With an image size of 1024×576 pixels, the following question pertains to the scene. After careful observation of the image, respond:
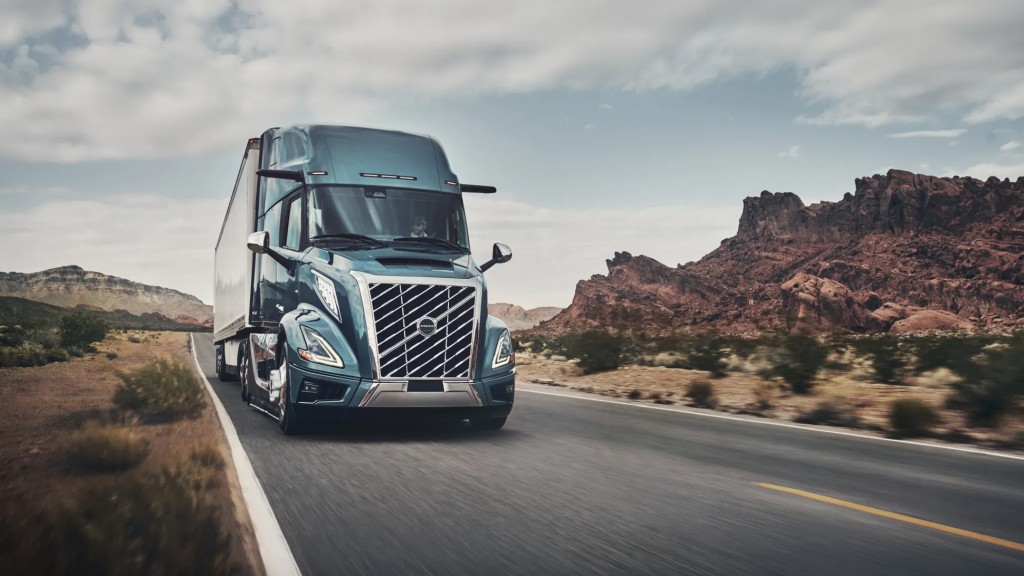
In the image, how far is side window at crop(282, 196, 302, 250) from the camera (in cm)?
1143

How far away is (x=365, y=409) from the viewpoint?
9852 mm

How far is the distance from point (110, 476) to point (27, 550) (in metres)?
3.31

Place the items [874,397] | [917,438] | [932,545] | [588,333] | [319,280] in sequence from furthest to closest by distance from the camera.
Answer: [588,333] → [874,397] → [917,438] → [319,280] → [932,545]

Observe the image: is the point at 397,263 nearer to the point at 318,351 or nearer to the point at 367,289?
the point at 367,289

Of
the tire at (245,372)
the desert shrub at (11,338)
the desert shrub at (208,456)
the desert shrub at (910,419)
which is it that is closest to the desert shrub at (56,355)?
the desert shrub at (11,338)

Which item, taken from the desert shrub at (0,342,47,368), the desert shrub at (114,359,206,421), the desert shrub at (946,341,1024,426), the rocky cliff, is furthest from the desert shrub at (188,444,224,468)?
the rocky cliff

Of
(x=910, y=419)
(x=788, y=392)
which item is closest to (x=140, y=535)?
(x=910, y=419)

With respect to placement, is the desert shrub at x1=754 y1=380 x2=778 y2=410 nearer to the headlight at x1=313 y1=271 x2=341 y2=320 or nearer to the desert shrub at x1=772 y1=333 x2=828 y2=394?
the desert shrub at x1=772 y1=333 x2=828 y2=394

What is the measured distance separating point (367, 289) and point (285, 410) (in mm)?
1884

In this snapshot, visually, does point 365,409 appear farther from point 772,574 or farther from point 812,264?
point 812,264

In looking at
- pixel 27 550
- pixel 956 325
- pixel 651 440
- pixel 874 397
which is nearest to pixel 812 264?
pixel 956 325

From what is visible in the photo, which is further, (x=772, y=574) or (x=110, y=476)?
(x=110, y=476)

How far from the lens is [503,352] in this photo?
35.9 feet

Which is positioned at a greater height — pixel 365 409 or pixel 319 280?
pixel 319 280
